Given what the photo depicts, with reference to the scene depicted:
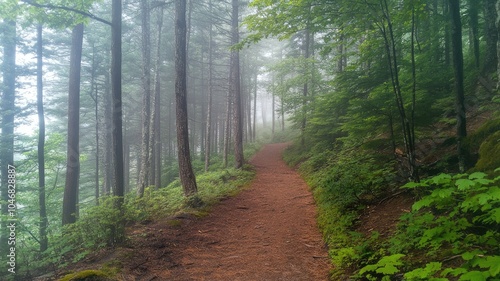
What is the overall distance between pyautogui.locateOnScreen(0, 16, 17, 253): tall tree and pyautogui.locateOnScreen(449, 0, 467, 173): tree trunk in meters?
17.3

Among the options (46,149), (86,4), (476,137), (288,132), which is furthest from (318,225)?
(288,132)

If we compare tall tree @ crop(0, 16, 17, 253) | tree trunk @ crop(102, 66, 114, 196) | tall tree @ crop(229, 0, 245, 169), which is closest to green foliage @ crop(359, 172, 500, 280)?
tall tree @ crop(229, 0, 245, 169)

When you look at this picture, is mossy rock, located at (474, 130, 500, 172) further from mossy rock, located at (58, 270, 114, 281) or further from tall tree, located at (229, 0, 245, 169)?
tall tree, located at (229, 0, 245, 169)

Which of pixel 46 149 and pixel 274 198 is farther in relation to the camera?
pixel 46 149

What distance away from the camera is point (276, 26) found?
6559mm

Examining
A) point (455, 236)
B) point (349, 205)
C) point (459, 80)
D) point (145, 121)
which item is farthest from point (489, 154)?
point (145, 121)

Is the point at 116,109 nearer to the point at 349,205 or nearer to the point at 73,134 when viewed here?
the point at 73,134

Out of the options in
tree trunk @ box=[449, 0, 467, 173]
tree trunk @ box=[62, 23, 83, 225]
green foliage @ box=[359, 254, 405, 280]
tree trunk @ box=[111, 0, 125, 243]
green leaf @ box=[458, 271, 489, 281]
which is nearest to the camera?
green leaf @ box=[458, 271, 489, 281]

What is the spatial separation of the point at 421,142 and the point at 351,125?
2.59 metres

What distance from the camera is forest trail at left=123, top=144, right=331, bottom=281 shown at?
14.6 feet

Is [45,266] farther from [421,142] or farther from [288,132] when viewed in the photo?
[288,132]

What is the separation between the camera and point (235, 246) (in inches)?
222

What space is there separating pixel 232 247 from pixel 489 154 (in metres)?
5.04

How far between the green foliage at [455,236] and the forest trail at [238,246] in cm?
147
